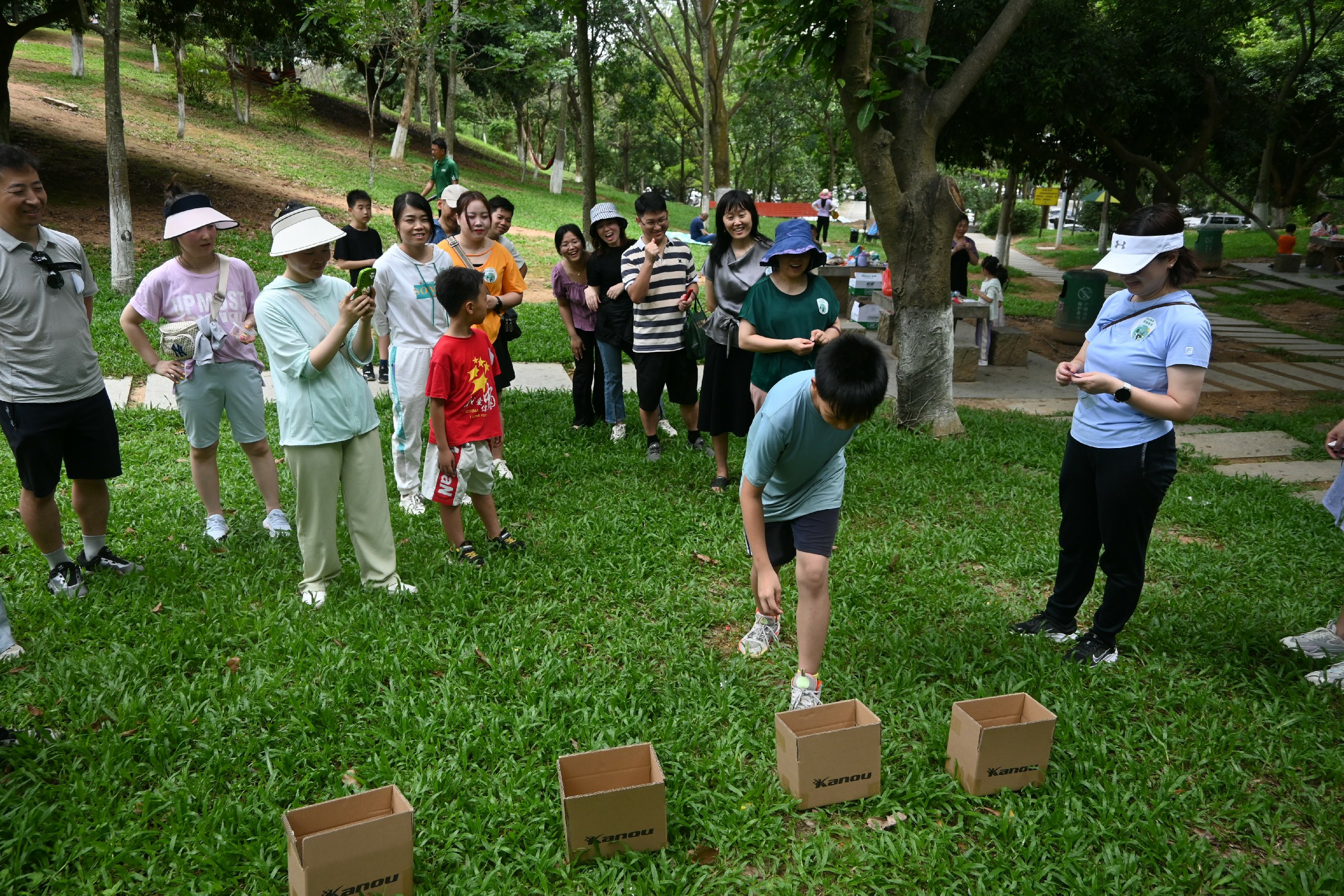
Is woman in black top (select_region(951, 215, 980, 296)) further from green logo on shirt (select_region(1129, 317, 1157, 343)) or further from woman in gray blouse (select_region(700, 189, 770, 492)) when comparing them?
green logo on shirt (select_region(1129, 317, 1157, 343))

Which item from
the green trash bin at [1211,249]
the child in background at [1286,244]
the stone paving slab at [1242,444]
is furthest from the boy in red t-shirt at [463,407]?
the child in background at [1286,244]

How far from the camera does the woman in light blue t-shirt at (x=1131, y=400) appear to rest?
3.33 metres

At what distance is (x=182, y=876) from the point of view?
264 cm

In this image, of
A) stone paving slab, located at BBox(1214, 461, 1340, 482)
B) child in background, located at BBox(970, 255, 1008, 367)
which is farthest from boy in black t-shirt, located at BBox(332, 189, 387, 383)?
stone paving slab, located at BBox(1214, 461, 1340, 482)

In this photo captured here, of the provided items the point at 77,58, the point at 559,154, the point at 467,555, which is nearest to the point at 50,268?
the point at 467,555

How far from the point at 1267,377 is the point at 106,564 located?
11294mm

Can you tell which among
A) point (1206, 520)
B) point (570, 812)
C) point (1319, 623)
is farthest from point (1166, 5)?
point (570, 812)

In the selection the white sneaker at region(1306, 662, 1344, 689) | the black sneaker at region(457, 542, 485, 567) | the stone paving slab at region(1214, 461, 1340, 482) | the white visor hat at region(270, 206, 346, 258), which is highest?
the white visor hat at region(270, 206, 346, 258)

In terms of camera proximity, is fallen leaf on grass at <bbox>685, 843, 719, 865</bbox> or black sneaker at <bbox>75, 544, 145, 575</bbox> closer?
fallen leaf on grass at <bbox>685, 843, 719, 865</bbox>

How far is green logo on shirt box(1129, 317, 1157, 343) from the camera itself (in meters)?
3.40

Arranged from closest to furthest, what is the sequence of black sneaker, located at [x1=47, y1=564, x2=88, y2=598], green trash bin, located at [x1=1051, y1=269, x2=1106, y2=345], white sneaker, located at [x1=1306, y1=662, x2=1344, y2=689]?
white sneaker, located at [x1=1306, y1=662, x2=1344, y2=689] → black sneaker, located at [x1=47, y1=564, x2=88, y2=598] → green trash bin, located at [x1=1051, y1=269, x2=1106, y2=345]

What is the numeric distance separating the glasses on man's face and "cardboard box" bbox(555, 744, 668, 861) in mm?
3068

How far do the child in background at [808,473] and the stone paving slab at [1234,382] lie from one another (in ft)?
27.9

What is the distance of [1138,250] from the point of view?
337 cm
